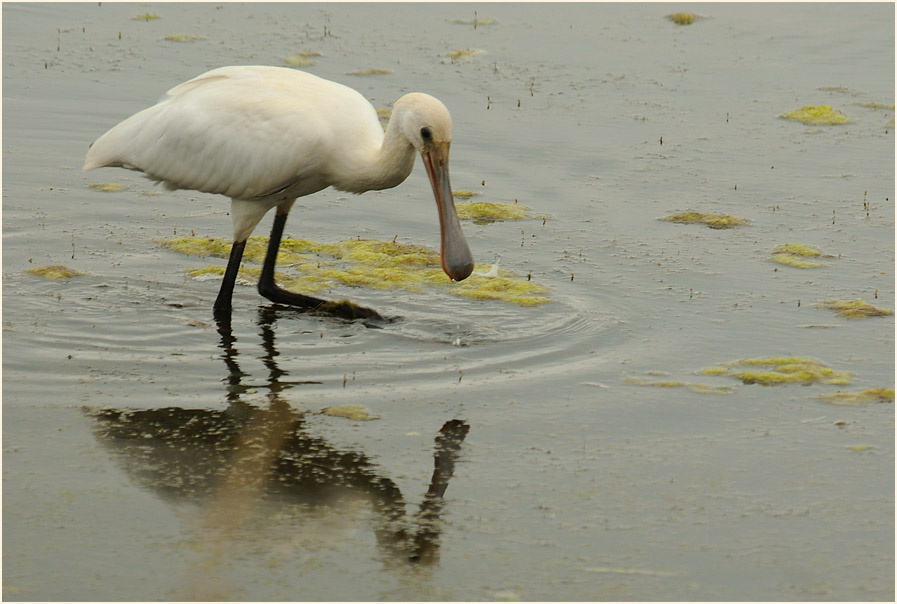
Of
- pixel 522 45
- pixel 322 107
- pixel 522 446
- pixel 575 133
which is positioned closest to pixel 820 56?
pixel 522 45

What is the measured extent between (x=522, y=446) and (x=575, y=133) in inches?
274

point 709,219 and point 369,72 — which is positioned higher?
point 369,72

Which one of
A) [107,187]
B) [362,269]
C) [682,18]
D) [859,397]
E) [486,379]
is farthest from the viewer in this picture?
[682,18]

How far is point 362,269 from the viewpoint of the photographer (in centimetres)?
917

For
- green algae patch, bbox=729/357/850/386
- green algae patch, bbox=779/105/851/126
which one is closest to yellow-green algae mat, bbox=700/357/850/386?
green algae patch, bbox=729/357/850/386

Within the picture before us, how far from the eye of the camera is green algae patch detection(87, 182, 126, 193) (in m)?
10.8

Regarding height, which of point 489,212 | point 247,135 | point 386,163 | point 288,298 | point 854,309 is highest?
point 247,135

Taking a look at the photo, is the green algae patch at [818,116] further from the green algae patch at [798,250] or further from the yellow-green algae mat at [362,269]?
the yellow-green algae mat at [362,269]

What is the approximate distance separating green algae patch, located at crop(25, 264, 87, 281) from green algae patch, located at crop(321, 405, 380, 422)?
2.79 meters

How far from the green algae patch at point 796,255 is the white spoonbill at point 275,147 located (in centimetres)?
281

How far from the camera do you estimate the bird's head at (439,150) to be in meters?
7.40

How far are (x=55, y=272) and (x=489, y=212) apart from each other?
10.8ft

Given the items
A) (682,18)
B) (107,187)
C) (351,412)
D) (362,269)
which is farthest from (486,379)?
(682,18)

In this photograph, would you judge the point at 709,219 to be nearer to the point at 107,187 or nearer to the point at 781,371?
the point at 781,371
